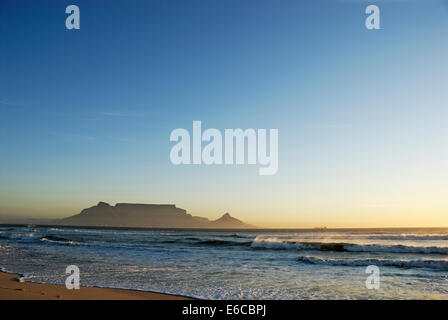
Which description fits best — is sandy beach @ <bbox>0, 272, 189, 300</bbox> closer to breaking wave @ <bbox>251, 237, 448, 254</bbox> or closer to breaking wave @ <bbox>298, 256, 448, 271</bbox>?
breaking wave @ <bbox>298, 256, 448, 271</bbox>

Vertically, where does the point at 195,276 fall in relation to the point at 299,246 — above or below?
above

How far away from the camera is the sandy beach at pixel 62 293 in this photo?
7.89 metres

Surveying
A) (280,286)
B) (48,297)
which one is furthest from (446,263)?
(48,297)

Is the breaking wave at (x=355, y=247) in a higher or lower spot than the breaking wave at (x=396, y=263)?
lower

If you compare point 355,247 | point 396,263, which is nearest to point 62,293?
point 396,263

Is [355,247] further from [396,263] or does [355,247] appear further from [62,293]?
[62,293]

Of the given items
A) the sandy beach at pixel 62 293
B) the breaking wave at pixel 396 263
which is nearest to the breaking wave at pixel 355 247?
the breaking wave at pixel 396 263

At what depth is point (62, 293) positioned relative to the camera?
8.31 metres

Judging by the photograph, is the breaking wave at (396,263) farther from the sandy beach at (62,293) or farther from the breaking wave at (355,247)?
the sandy beach at (62,293)

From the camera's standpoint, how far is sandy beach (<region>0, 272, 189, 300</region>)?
789 centimetres

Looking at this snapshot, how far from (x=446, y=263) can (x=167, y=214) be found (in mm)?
164731
